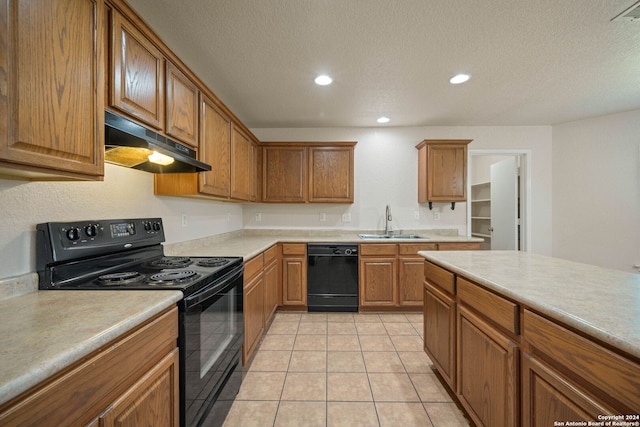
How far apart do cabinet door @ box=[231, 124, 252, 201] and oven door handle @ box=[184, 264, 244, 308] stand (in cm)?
101

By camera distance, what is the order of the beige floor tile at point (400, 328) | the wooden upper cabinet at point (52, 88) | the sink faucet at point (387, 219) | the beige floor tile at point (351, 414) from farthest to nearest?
the sink faucet at point (387, 219), the beige floor tile at point (400, 328), the beige floor tile at point (351, 414), the wooden upper cabinet at point (52, 88)

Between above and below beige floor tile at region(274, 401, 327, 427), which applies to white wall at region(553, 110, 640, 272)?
above

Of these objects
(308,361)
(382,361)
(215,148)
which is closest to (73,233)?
(215,148)

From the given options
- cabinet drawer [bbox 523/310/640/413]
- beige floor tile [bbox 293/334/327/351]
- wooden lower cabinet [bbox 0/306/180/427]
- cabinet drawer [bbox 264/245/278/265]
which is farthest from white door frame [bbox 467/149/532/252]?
wooden lower cabinet [bbox 0/306/180/427]

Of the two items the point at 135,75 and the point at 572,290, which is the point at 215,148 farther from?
the point at 572,290

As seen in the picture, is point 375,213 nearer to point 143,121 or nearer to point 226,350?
point 226,350

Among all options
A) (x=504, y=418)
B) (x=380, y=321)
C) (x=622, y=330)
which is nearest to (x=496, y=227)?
(x=380, y=321)

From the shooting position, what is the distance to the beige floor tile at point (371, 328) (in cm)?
261

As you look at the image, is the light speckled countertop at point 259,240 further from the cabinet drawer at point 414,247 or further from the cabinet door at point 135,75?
the cabinet door at point 135,75

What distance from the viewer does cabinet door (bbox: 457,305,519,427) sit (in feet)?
3.37

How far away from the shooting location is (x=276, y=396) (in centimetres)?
170

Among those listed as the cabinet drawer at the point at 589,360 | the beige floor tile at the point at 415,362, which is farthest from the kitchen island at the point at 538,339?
the beige floor tile at the point at 415,362

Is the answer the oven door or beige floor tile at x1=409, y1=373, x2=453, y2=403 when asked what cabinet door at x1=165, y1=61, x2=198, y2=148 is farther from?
beige floor tile at x1=409, y1=373, x2=453, y2=403

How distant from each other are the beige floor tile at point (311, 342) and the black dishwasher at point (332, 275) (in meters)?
0.60
